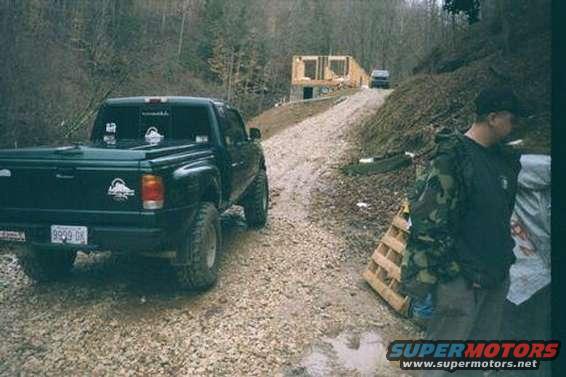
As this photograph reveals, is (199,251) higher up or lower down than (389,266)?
higher up

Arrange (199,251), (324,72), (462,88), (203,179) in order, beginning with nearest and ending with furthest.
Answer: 1. (199,251)
2. (203,179)
3. (462,88)
4. (324,72)

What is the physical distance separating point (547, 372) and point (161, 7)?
4924 cm

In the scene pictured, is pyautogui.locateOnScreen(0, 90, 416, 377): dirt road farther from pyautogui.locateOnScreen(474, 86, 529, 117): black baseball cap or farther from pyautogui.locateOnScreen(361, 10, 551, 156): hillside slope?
pyautogui.locateOnScreen(361, 10, 551, 156): hillside slope

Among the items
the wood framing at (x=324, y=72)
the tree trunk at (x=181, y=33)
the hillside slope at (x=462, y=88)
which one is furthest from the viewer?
the tree trunk at (x=181, y=33)

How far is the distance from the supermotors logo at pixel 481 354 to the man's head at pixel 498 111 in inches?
51.1

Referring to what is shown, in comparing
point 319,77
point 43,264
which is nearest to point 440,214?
point 43,264

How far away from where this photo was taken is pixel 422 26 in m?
Result: 21.1

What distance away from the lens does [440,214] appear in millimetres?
2838

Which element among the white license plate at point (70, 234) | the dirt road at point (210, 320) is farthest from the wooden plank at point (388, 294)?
the white license plate at point (70, 234)

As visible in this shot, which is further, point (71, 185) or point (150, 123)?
point (150, 123)

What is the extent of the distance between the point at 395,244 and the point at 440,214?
2684 mm

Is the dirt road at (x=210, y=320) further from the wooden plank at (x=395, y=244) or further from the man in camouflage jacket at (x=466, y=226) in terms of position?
the man in camouflage jacket at (x=466, y=226)

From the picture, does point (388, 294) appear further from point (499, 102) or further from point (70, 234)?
point (70, 234)

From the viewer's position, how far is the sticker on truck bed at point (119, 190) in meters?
4.18
